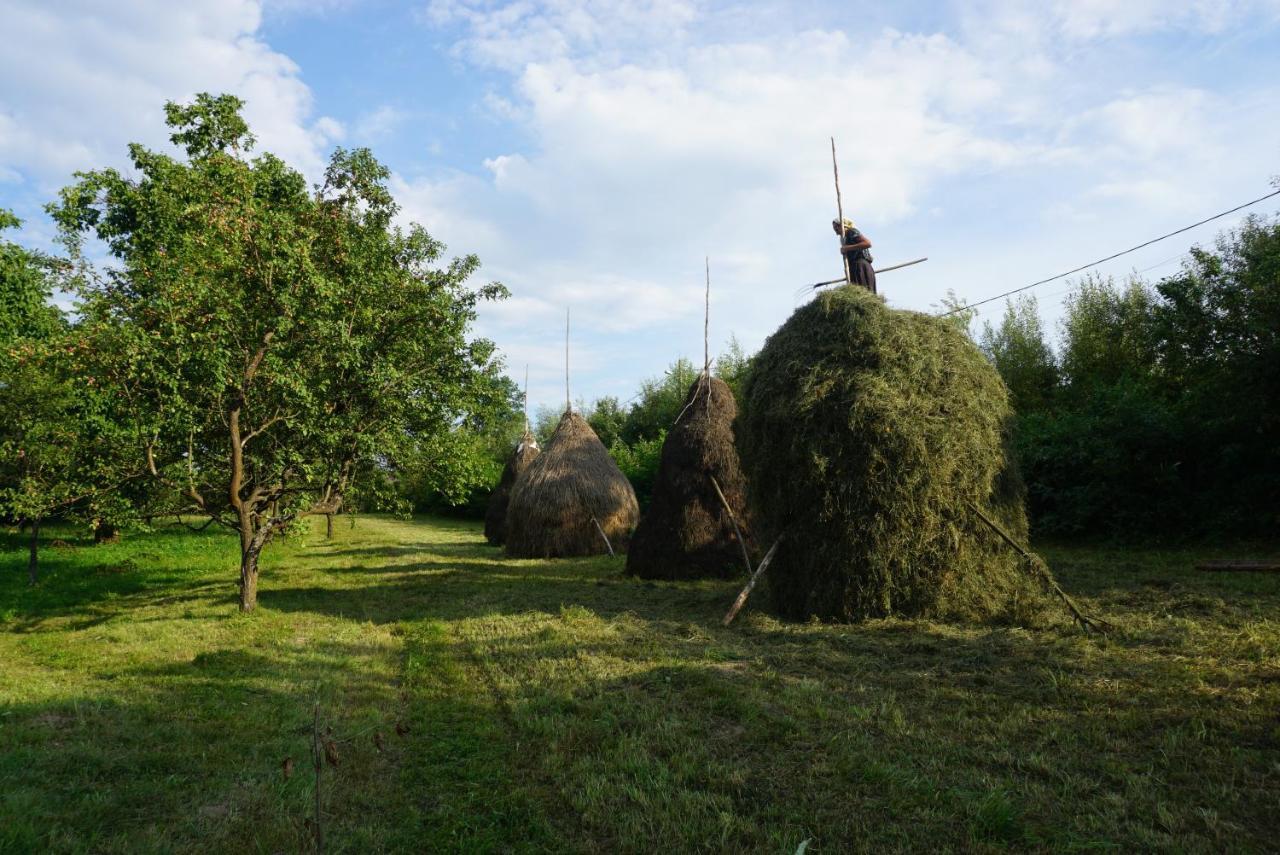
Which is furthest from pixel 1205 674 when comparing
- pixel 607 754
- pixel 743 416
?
pixel 743 416

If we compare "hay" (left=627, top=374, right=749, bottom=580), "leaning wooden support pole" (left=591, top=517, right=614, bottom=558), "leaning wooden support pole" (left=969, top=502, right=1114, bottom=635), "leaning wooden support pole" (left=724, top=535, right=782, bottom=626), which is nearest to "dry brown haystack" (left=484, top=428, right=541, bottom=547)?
"leaning wooden support pole" (left=591, top=517, right=614, bottom=558)

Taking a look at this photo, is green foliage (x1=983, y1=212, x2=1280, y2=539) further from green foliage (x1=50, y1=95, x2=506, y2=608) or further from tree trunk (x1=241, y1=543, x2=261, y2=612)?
tree trunk (x1=241, y1=543, x2=261, y2=612)

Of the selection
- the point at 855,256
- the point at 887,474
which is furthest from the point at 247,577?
the point at 855,256

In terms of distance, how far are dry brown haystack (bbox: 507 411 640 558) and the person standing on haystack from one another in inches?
382

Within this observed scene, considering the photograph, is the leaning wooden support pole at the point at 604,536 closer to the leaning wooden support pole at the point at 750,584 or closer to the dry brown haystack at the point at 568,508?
the dry brown haystack at the point at 568,508

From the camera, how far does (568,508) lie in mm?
18094

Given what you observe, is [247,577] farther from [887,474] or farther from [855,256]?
[855,256]

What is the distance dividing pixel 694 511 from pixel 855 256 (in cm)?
518

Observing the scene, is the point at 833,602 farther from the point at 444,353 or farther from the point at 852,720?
the point at 444,353

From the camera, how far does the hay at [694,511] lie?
12758 mm

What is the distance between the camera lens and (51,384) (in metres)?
12.2

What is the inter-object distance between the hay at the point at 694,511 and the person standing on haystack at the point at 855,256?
151 inches

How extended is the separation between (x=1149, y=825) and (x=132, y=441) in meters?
11.0

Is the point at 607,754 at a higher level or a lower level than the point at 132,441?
lower
